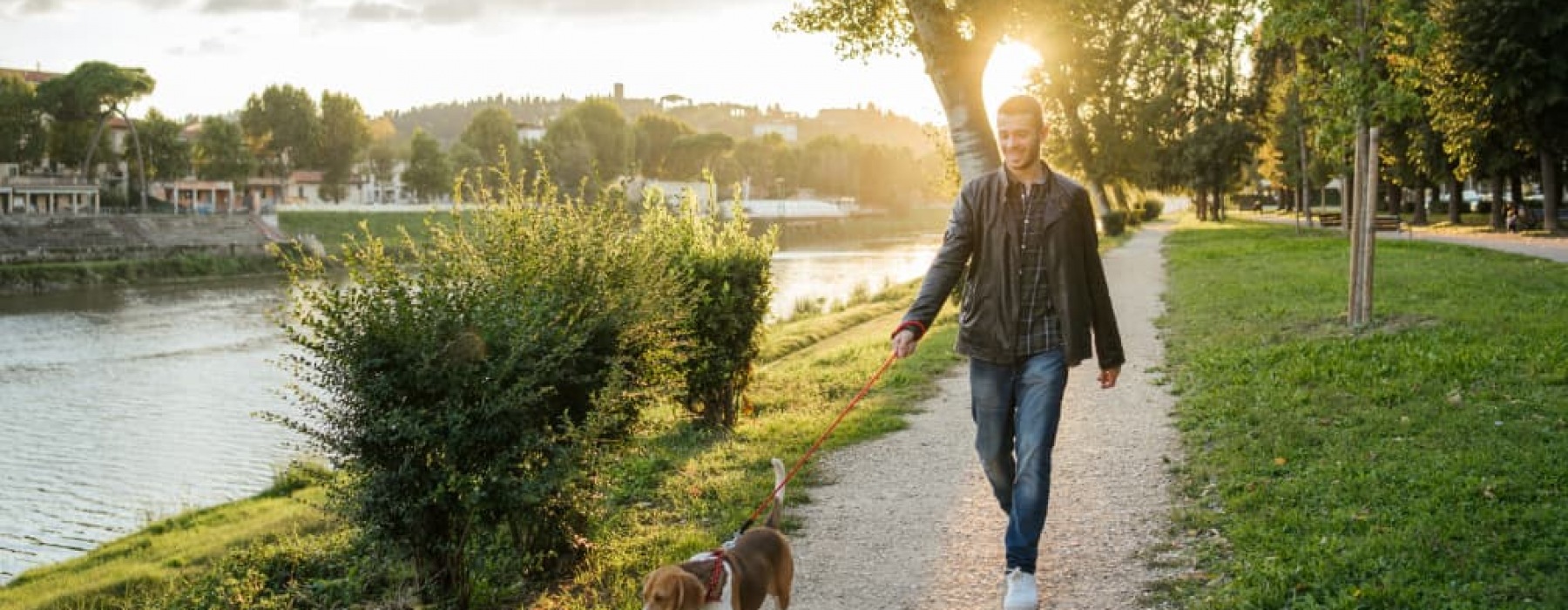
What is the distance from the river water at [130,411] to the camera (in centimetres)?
1352

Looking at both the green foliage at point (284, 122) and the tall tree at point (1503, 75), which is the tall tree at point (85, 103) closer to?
the green foliage at point (284, 122)

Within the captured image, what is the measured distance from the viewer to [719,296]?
971 cm

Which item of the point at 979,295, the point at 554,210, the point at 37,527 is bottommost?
the point at 37,527

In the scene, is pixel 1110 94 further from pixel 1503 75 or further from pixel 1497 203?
pixel 1503 75

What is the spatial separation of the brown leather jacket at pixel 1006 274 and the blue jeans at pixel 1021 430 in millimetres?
95

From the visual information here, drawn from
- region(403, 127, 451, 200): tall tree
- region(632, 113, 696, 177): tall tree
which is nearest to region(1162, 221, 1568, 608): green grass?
region(403, 127, 451, 200): tall tree

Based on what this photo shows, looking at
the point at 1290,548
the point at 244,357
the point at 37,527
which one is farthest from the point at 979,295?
the point at 244,357

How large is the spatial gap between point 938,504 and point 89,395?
21900 mm

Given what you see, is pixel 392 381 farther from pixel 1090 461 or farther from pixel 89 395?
pixel 89 395

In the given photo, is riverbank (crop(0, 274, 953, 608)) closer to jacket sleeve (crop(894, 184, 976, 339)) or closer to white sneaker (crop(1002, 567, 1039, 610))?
white sneaker (crop(1002, 567, 1039, 610))

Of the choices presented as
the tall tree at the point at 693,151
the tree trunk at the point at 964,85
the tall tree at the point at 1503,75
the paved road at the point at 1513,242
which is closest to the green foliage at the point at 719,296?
the tree trunk at the point at 964,85

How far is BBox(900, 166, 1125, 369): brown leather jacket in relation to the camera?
463 cm

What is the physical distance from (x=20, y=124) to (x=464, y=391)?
299 ft

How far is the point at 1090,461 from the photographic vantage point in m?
7.86
